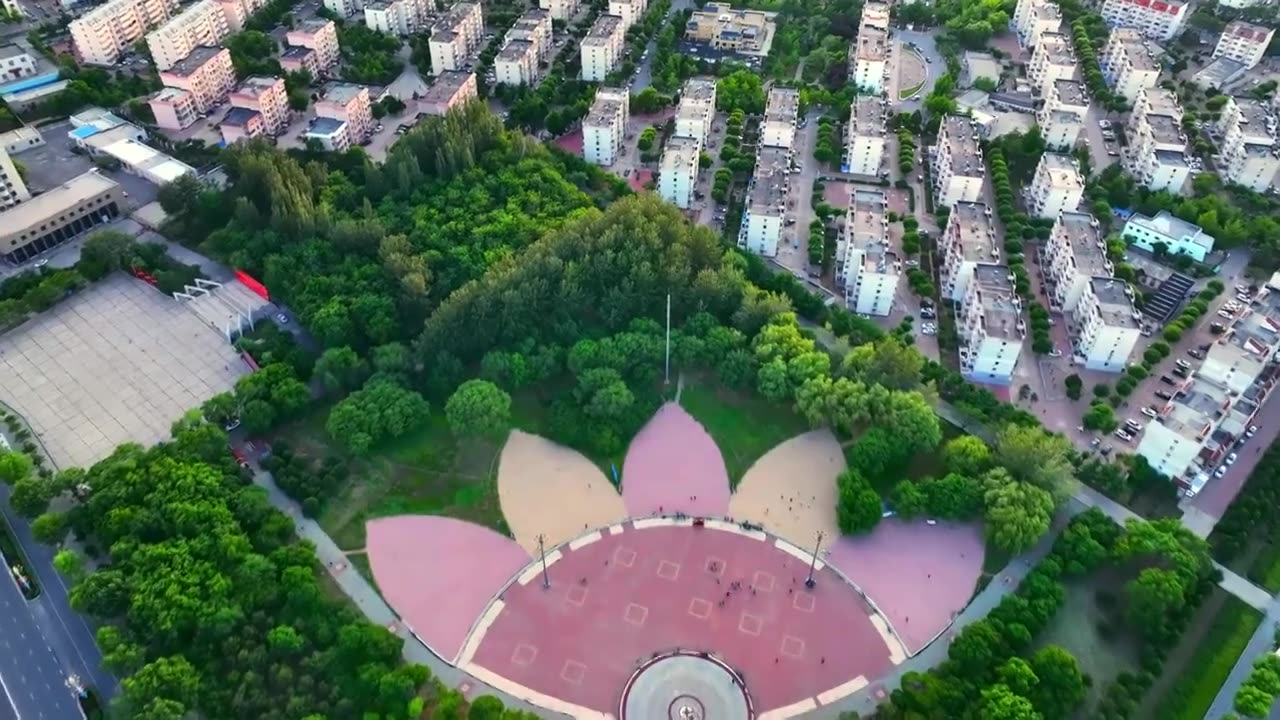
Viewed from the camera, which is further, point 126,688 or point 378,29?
point 378,29

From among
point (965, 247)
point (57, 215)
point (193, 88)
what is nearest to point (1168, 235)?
point (965, 247)

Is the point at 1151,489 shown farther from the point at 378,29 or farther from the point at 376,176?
the point at 378,29

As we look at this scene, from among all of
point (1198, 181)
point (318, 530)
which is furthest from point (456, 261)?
point (1198, 181)

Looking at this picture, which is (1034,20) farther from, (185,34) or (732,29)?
(185,34)

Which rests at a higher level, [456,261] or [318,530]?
[456,261]

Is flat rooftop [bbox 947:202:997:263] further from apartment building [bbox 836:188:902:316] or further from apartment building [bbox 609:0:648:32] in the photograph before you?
apartment building [bbox 609:0:648:32]
